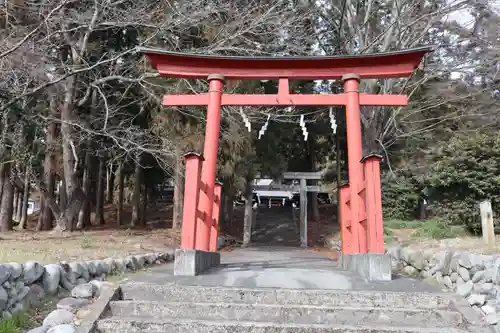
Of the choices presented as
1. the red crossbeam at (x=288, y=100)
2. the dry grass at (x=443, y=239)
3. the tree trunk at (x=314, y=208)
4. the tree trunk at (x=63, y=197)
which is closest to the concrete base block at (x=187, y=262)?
the red crossbeam at (x=288, y=100)

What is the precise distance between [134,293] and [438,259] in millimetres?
4402

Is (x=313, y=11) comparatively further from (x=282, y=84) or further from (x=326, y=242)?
(x=326, y=242)

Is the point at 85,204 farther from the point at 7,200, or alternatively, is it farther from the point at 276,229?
the point at 276,229

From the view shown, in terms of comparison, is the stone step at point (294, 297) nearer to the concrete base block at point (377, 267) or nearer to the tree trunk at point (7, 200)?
the concrete base block at point (377, 267)

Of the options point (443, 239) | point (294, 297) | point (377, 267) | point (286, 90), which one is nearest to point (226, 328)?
point (294, 297)

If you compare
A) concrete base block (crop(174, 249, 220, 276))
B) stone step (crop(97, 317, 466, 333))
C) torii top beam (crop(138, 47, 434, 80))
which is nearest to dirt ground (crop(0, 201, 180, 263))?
concrete base block (crop(174, 249, 220, 276))

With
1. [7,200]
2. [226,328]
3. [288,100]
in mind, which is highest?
[288,100]

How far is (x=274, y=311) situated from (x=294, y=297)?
1.25 feet

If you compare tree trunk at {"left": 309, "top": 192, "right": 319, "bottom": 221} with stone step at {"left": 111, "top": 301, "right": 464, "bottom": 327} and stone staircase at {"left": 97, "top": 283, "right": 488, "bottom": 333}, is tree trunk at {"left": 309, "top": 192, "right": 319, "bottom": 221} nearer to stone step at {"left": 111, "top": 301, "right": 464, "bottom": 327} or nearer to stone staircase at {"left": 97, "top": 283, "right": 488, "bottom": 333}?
stone staircase at {"left": 97, "top": 283, "right": 488, "bottom": 333}

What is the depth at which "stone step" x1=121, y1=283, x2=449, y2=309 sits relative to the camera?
4309 mm

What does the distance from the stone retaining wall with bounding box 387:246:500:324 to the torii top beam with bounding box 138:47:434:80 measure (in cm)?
311

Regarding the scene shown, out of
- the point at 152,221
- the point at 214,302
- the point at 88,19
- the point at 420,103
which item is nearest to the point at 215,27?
the point at 88,19

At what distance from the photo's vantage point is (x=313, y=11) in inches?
559

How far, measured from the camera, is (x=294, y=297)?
4.38m
